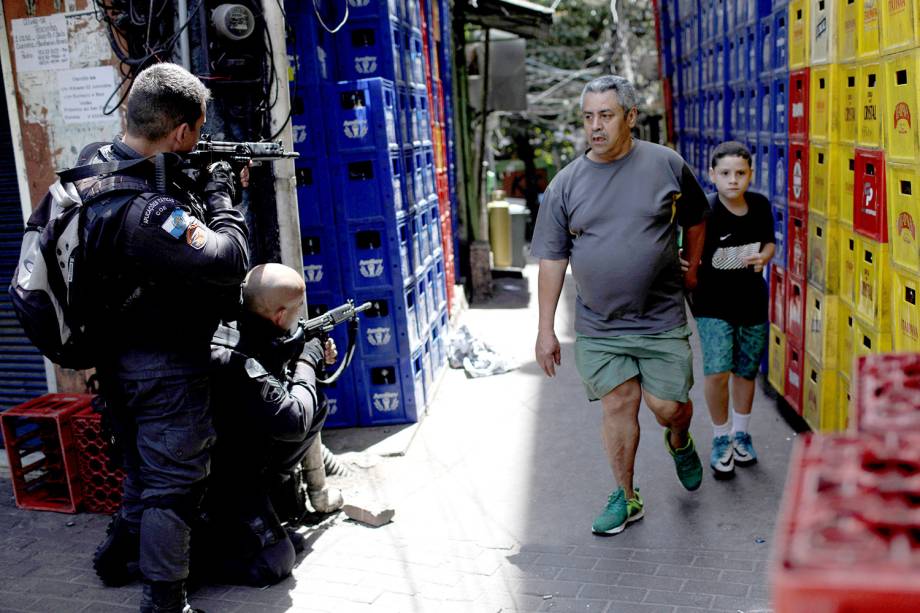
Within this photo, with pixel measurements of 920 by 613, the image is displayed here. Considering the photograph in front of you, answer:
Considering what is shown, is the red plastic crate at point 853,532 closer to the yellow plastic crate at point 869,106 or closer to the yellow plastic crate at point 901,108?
the yellow plastic crate at point 901,108

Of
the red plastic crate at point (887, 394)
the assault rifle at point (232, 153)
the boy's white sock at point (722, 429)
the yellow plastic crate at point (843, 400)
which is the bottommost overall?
the boy's white sock at point (722, 429)

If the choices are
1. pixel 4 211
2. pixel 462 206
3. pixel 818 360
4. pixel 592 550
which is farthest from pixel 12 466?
pixel 462 206

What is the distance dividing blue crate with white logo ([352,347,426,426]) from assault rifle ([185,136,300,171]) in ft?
8.31

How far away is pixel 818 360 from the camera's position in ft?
17.8

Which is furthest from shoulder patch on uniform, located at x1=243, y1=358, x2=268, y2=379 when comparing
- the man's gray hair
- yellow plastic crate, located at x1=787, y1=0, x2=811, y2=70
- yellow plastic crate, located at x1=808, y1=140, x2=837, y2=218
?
yellow plastic crate, located at x1=787, y1=0, x2=811, y2=70

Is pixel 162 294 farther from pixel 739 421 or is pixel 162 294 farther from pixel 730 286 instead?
pixel 739 421

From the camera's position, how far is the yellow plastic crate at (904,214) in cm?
398

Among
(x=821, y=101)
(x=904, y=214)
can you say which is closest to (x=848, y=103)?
(x=821, y=101)

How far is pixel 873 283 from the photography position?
465cm

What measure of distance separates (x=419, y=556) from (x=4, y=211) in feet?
11.6

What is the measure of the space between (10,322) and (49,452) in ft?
3.78

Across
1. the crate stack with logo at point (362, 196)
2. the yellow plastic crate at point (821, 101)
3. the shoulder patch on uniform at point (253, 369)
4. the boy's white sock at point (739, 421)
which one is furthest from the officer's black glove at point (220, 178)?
the yellow plastic crate at point (821, 101)

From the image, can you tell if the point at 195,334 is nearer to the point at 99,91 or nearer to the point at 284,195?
the point at 284,195

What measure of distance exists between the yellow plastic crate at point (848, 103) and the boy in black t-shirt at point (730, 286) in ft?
1.72
